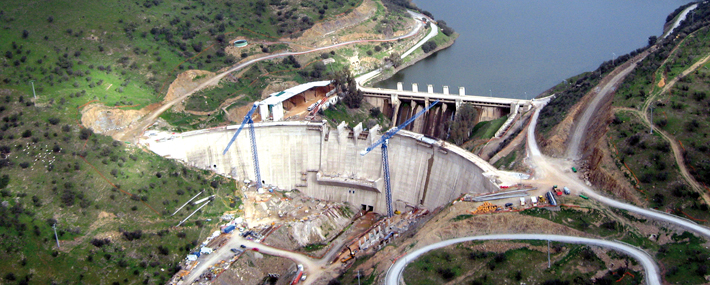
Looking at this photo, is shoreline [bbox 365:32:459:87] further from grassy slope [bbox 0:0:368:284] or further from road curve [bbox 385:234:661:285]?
road curve [bbox 385:234:661:285]

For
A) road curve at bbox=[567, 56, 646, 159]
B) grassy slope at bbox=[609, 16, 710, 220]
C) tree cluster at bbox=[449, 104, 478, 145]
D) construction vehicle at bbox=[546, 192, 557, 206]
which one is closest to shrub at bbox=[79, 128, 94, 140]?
tree cluster at bbox=[449, 104, 478, 145]

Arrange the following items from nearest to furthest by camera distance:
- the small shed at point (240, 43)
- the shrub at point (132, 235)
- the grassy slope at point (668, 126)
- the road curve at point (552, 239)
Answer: the road curve at point (552, 239) < the grassy slope at point (668, 126) < the shrub at point (132, 235) < the small shed at point (240, 43)

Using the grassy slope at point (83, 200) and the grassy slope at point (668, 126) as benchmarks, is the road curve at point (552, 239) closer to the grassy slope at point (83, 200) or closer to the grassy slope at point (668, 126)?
the grassy slope at point (668, 126)

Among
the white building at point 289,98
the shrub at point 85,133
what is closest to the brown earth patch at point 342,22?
the white building at point 289,98

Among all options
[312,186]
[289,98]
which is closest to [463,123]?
[312,186]

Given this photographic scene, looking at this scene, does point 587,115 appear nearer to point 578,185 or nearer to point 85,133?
point 578,185

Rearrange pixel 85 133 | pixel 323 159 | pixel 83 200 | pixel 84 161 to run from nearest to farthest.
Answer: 1. pixel 83 200
2. pixel 84 161
3. pixel 85 133
4. pixel 323 159
